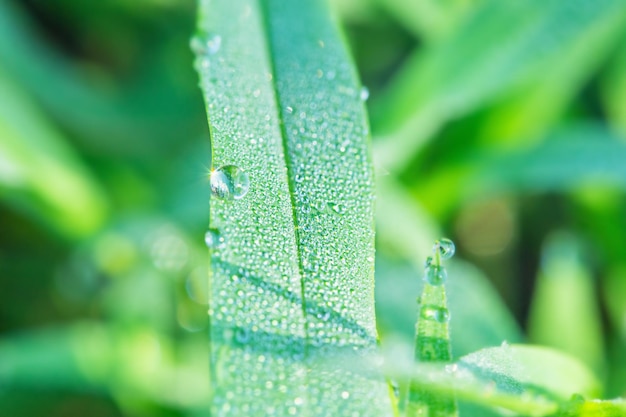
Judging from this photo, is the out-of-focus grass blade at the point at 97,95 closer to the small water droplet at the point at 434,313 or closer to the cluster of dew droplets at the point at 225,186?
the cluster of dew droplets at the point at 225,186

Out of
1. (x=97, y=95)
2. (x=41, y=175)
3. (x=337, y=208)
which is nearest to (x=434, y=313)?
(x=337, y=208)

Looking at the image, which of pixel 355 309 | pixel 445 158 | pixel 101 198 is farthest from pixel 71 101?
pixel 355 309

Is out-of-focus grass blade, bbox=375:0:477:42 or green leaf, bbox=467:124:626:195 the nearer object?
green leaf, bbox=467:124:626:195

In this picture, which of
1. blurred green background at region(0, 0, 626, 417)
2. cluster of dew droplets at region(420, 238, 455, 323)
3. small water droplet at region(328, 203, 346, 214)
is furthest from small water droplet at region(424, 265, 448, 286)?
blurred green background at region(0, 0, 626, 417)

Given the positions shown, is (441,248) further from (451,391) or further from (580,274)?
(580,274)

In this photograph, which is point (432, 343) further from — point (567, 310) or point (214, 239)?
point (567, 310)

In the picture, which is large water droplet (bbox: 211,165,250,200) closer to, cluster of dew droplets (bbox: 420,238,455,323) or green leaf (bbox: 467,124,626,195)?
cluster of dew droplets (bbox: 420,238,455,323)
